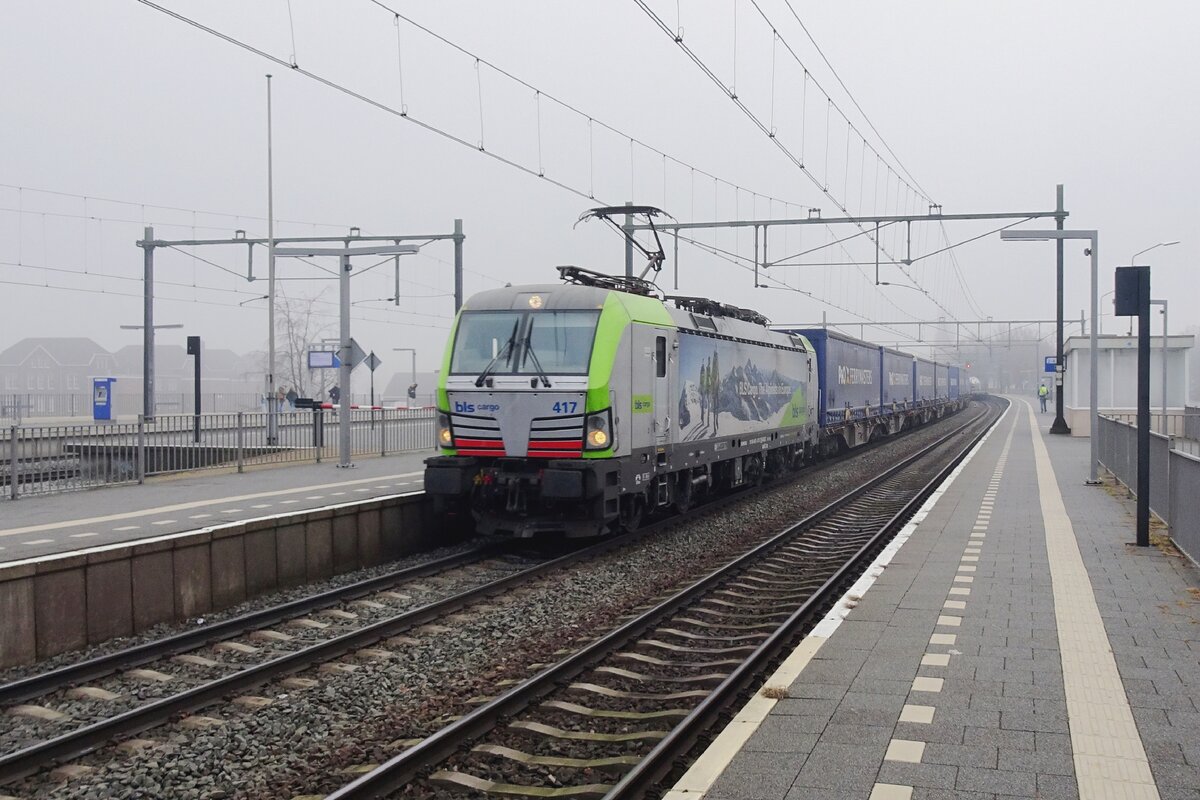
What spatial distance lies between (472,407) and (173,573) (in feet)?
13.5

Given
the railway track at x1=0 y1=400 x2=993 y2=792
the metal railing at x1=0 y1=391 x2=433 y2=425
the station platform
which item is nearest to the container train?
the railway track at x1=0 y1=400 x2=993 y2=792

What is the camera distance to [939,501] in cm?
1742

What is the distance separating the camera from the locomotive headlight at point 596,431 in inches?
486

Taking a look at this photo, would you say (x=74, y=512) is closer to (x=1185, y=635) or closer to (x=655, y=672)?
(x=655, y=672)

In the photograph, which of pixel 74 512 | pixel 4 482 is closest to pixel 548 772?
pixel 74 512

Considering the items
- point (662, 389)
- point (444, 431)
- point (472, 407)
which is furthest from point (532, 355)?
point (662, 389)

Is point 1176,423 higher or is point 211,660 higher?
point 1176,423

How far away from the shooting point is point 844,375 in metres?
28.4

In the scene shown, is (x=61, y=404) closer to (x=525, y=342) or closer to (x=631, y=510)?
(x=631, y=510)

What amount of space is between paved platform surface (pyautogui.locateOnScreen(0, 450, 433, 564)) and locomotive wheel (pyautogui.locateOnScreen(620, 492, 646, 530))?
3382mm

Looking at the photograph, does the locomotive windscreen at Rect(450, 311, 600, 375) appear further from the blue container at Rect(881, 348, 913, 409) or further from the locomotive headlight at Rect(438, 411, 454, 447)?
Result: the blue container at Rect(881, 348, 913, 409)

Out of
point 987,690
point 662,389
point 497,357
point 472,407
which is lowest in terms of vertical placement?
point 987,690

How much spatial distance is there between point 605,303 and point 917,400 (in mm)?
34928

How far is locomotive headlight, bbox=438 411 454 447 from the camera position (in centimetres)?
1311
